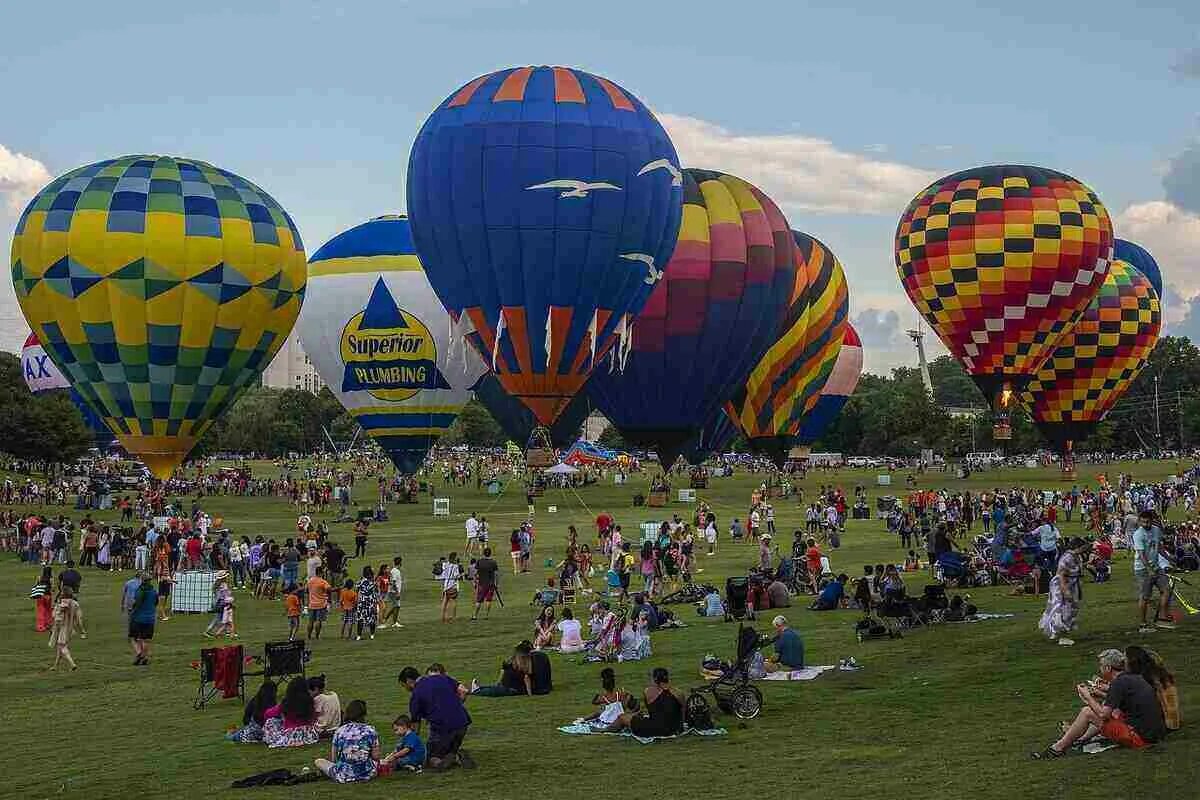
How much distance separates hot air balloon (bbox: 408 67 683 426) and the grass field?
16.3 metres

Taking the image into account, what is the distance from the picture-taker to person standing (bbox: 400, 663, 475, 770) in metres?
14.4

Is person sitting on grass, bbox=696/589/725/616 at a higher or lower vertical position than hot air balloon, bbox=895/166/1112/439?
lower

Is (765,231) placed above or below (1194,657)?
above

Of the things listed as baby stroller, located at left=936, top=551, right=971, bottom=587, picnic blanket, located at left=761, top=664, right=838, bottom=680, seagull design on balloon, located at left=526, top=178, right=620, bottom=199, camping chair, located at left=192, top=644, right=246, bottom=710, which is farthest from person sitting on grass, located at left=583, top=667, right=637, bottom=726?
seagull design on balloon, located at left=526, top=178, right=620, bottom=199

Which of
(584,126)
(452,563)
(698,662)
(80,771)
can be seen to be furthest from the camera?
(584,126)

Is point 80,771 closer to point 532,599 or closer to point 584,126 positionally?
point 532,599

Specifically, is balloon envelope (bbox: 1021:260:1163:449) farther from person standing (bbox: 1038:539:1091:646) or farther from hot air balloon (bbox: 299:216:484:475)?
person standing (bbox: 1038:539:1091:646)

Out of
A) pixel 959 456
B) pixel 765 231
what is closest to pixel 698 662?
pixel 765 231

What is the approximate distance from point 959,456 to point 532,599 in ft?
340

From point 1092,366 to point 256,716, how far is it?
67.0 meters

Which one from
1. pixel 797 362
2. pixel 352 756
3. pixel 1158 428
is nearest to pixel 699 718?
pixel 352 756

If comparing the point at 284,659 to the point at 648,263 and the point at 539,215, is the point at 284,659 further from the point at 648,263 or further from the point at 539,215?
the point at 648,263

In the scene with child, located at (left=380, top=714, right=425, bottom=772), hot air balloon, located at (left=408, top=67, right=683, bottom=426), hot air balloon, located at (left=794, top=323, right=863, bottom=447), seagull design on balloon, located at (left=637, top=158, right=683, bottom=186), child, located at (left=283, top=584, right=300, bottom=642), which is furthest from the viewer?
hot air balloon, located at (left=794, top=323, right=863, bottom=447)

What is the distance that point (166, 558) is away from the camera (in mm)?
34062
